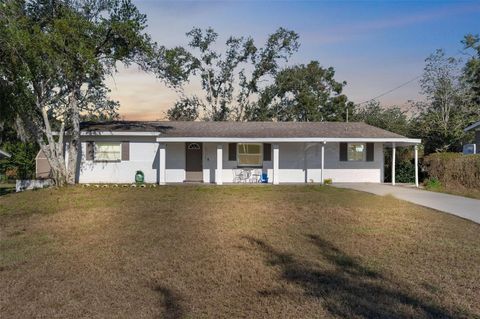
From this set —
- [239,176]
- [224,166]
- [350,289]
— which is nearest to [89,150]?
[224,166]

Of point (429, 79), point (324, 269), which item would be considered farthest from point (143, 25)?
point (429, 79)

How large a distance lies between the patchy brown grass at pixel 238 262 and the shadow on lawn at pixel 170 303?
0.01 metres

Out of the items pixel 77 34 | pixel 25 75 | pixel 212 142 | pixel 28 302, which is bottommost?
pixel 28 302

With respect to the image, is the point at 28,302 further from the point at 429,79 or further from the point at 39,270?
the point at 429,79

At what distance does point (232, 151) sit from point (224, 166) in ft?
2.85

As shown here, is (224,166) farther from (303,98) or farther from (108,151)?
(303,98)

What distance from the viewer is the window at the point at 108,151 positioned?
22.1 metres

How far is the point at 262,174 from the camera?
22.2 metres

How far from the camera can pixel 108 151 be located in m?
22.1

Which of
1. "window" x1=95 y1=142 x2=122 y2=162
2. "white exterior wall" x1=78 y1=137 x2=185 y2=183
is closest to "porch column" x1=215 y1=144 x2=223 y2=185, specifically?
"white exterior wall" x1=78 y1=137 x2=185 y2=183

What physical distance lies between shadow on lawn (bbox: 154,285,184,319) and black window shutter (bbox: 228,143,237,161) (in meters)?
16.8

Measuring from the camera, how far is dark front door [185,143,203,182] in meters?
22.5

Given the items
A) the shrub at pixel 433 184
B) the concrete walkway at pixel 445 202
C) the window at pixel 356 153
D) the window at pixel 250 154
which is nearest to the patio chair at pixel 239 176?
the window at pixel 250 154

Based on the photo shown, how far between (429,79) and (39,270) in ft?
95.8
